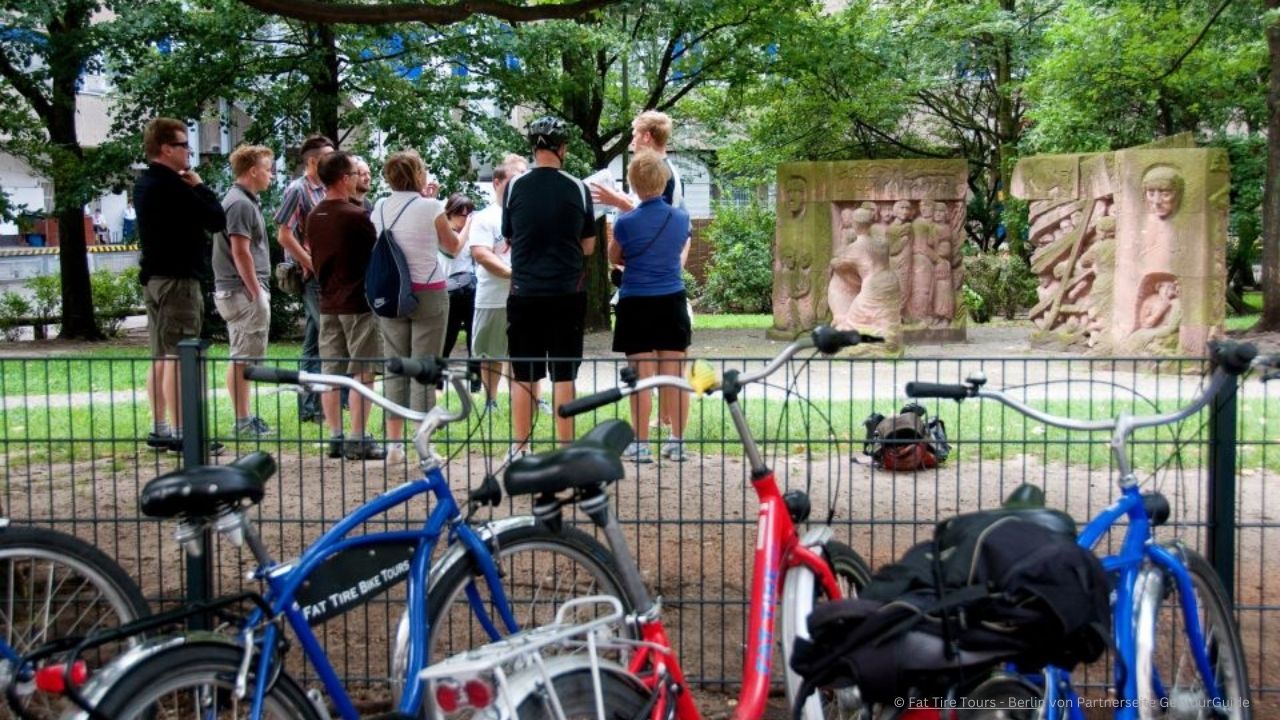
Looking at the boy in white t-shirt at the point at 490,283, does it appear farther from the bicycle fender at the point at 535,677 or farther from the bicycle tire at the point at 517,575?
the bicycle fender at the point at 535,677

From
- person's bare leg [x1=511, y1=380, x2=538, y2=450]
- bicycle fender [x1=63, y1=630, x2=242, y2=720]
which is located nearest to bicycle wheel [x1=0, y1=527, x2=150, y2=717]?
bicycle fender [x1=63, y1=630, x2=242, y2=720]

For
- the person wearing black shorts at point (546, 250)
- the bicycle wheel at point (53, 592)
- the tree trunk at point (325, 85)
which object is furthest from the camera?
the tree trunk at point (325, 85)

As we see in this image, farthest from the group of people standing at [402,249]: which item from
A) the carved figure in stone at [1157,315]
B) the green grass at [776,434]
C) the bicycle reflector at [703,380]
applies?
the carved figure in stone at [1157,315]

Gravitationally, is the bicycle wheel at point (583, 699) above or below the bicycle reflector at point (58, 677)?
below

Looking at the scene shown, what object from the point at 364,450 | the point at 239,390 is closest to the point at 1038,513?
the point at 364,450

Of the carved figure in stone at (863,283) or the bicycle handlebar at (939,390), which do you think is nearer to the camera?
the bicycle handlebar at (939,390)

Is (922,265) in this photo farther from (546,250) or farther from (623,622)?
(623,622)

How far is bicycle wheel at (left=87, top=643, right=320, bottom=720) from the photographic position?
3.06 meters

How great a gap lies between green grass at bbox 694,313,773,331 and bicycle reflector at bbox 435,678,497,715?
19.6 meters

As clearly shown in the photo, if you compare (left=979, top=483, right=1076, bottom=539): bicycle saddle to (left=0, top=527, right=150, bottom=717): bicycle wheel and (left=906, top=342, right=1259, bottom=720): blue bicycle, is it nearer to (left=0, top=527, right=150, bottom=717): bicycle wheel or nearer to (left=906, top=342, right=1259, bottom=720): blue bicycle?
(left=906, top=342, right=1259, bottom=720): blue bicycle

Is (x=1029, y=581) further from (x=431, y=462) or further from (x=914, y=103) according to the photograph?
(x=914, y=103)

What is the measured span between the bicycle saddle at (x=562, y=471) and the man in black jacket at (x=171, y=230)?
559cm

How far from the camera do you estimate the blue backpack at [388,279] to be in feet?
27.5

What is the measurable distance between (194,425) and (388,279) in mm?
3724
